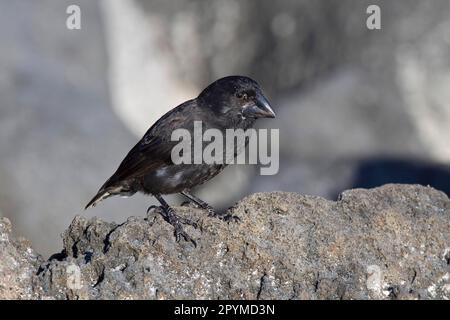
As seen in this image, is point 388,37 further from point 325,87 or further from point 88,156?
point 88,156

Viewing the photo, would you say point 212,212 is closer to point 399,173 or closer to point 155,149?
point 155,149

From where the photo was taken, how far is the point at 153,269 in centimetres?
584

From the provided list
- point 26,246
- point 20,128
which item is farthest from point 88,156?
point 26,246

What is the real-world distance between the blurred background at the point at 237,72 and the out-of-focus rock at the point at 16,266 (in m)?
5.54

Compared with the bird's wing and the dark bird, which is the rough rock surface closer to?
the dark bird

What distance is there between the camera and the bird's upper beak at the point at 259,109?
7511 mm

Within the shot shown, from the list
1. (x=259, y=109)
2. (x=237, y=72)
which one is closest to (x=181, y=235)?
(x=259, y=109)

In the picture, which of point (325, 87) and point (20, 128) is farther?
point (325, 87)

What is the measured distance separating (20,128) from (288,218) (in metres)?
7.16

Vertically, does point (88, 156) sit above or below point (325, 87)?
below

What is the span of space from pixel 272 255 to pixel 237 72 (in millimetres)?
9364

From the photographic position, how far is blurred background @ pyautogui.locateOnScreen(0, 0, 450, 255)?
12484mm

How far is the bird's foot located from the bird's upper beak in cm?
125

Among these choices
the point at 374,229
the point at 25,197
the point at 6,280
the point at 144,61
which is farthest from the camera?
the point at 144,61
